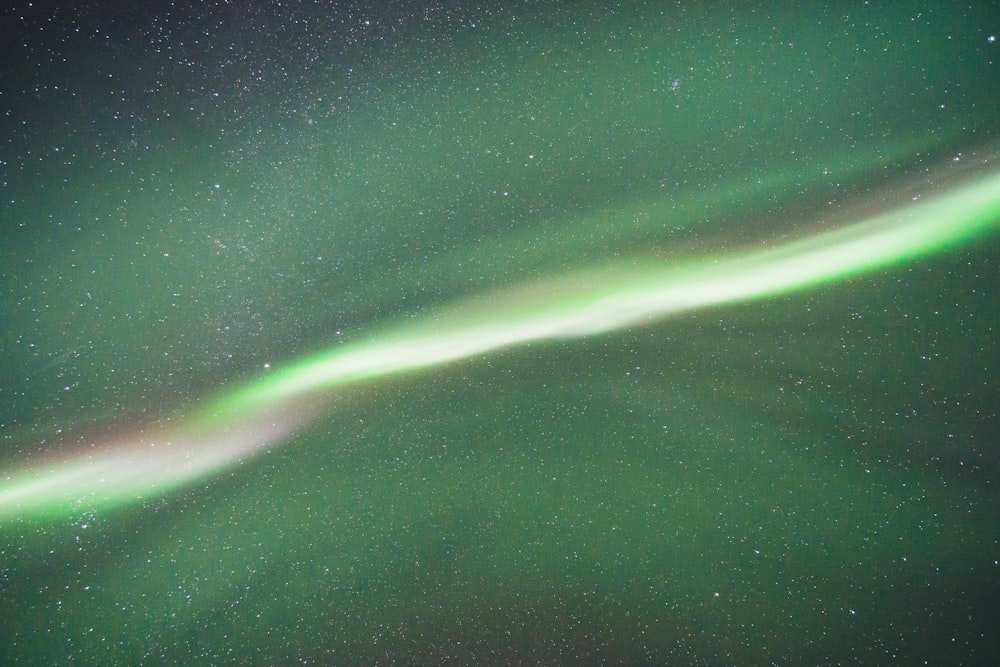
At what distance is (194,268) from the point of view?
43 cm

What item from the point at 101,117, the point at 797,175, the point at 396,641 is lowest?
the point at 396,641

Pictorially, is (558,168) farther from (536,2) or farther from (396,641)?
(396,641)

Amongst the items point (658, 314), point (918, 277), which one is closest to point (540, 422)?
point (658, 314)

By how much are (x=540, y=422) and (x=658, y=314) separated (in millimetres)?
138

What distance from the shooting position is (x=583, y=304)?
458mm

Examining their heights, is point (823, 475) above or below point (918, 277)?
below

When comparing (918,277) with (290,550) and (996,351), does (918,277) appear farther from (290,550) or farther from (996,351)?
(290,550)

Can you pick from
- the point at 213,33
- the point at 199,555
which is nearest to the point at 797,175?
the point at 213,33

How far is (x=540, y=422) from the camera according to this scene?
0.46 metres

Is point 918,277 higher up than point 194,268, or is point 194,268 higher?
point 194,268

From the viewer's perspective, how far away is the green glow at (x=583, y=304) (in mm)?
433

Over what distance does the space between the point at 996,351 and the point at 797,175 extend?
0.23 m

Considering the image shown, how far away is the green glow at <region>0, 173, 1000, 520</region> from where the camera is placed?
17.0 inches

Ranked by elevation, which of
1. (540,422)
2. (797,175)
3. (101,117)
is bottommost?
(540,422)
